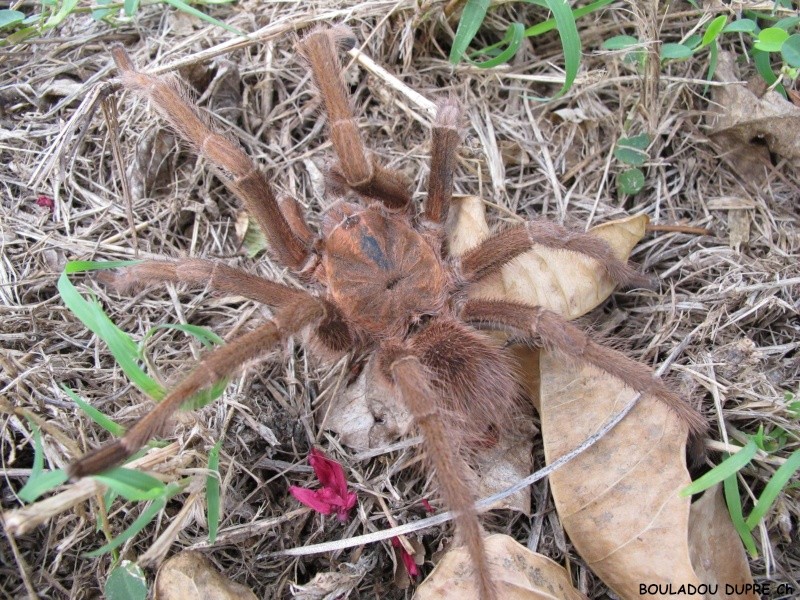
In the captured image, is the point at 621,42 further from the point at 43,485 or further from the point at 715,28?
the point at 43,485

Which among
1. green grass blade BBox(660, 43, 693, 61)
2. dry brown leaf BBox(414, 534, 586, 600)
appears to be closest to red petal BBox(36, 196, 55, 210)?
dry brown leaf BBox(414, 534, 586, 600)

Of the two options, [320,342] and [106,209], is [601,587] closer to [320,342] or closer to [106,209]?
[320,342]

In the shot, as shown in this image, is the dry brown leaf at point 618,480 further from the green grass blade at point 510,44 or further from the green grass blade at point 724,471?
the green grass blade at point 510,44

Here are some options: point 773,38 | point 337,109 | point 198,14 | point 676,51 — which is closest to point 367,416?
point 337,109

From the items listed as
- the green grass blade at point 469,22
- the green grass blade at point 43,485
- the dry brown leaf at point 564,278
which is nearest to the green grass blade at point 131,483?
the green grass blade at point 43,485

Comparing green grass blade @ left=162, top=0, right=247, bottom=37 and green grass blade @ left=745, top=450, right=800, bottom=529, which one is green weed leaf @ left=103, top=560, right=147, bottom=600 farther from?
green grass blade @ left=162, top=0, right=247, bottom=37

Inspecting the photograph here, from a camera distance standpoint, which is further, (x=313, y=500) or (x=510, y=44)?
(x=510, y=44)
